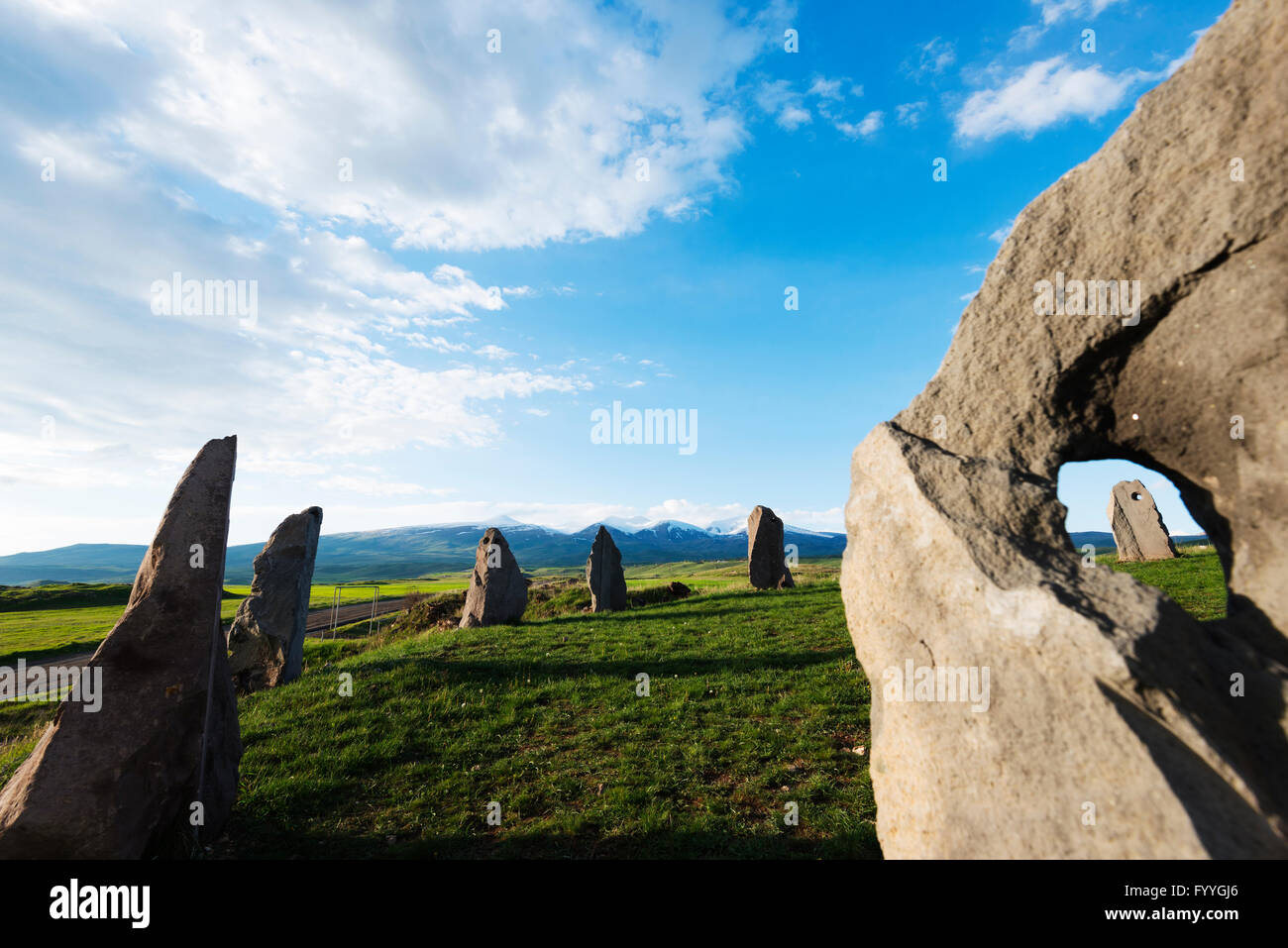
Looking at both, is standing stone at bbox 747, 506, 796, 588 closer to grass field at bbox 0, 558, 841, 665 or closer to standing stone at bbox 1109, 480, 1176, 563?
grass field at bbox 0, 558, 841, 665

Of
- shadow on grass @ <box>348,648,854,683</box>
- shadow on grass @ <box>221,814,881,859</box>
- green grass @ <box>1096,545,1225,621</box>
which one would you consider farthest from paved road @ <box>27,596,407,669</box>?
green grass @ <box>1096,545,1225,621</box>

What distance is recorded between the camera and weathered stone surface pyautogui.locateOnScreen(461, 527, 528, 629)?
1966cm

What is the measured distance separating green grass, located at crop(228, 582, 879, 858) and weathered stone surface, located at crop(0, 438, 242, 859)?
3.19 feet

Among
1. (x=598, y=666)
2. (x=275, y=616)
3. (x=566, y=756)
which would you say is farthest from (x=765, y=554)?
(x=566, y=756)

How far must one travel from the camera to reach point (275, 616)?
14.1m

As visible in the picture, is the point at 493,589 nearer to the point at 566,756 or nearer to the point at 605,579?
the point at 605,579

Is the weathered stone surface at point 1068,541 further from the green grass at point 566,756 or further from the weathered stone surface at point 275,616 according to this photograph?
the weathered stone surface at point 275,616

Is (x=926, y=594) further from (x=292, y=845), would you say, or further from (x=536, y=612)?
(x=536, y=612)

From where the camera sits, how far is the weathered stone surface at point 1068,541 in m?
3.05

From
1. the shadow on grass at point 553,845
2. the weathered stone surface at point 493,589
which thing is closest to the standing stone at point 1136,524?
the weathered stone surface at point 493,589

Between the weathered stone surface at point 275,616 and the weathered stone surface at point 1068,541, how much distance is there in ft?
45.3

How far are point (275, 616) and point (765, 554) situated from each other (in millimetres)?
18617

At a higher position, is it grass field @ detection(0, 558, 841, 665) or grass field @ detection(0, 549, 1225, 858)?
grass field @ detection(0, 549, 1225, 858)

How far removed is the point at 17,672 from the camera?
1945 cm
